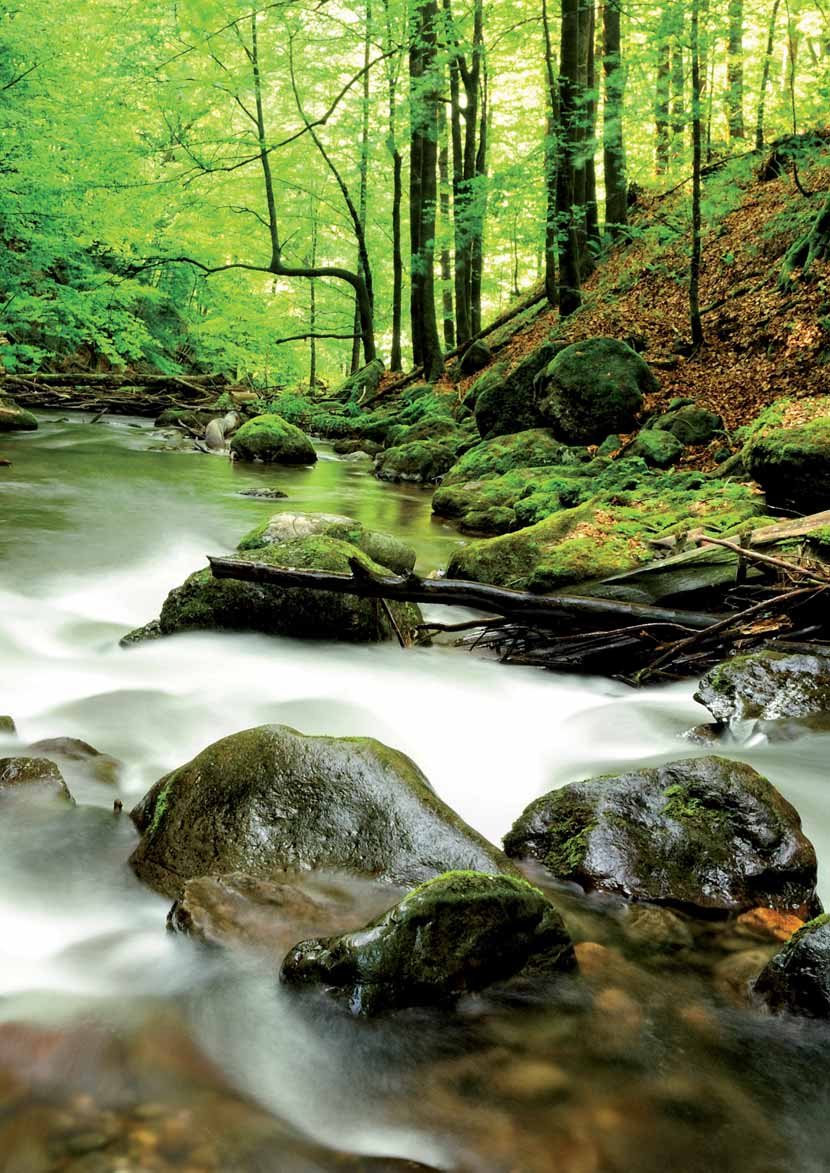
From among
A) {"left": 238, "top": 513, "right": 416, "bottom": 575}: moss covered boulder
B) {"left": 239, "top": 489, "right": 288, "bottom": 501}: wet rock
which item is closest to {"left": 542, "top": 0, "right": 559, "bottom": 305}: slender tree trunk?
{"left": 239, "top": 489, "right": 288, "bottom": 501}: wet rock

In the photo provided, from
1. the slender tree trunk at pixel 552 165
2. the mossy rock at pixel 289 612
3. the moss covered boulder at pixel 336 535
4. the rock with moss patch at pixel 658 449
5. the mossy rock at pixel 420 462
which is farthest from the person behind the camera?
the mossy rock at pixel 420 462

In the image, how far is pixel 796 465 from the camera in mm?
6684

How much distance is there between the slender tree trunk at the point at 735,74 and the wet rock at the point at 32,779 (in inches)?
497

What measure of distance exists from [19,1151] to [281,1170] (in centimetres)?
60

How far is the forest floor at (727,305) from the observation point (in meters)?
10.4

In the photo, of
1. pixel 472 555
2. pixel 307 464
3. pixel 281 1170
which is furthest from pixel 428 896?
pixel 307 464

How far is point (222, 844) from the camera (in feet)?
9.66

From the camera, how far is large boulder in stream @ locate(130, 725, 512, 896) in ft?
9.58

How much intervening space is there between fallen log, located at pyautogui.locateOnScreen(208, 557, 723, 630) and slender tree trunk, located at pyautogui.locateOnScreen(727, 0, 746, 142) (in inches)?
404

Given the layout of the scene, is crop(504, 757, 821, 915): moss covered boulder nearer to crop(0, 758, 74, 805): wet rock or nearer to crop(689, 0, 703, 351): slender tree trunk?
crop(0, 758, 74, 805): wet rock

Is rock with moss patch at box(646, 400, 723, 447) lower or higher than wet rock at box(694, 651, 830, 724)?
higher

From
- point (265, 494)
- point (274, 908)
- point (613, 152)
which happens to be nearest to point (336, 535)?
point (274, 908)

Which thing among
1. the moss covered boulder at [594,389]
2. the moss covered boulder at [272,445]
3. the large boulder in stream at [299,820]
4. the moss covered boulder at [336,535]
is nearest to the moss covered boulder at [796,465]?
the moss covered boulder at [336,535]

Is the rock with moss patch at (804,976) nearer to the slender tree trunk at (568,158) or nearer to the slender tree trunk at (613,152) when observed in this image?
the slender tree trunk at (568,158)
